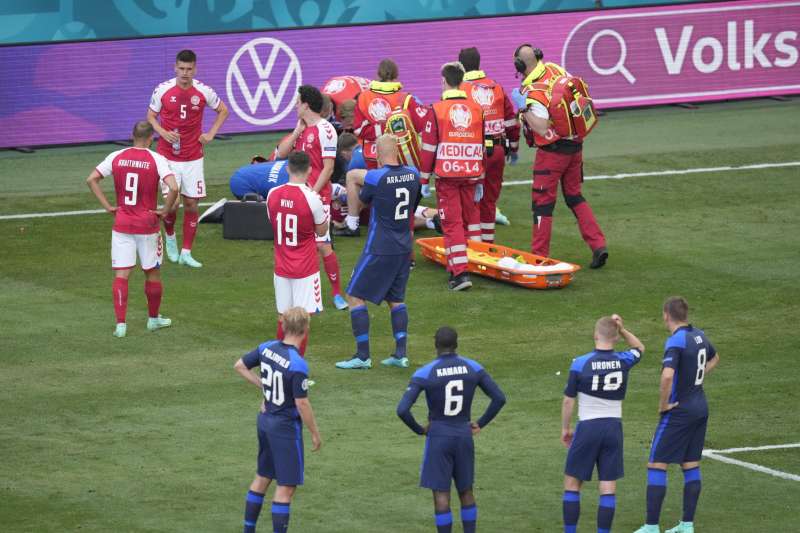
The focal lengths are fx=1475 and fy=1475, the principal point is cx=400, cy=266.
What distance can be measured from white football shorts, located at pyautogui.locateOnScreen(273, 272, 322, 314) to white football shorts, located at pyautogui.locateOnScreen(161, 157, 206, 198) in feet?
15.5

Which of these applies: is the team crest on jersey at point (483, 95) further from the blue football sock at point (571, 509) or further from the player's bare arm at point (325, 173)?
the blue football sock at point (571, 509)

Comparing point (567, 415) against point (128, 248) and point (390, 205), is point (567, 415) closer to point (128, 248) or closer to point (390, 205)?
point (390, 205)

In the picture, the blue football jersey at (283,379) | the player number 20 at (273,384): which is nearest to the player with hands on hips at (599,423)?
the blue football jersey at (283,379)

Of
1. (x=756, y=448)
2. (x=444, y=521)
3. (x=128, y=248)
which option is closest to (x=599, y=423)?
(x=444, y=521)

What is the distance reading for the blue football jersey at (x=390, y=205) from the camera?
15.5 metres

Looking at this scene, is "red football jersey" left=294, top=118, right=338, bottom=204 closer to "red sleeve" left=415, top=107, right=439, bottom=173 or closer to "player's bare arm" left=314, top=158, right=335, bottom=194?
"player's bare arm" left=314, top=158, right=335, bottom=194

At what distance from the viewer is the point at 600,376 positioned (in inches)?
445

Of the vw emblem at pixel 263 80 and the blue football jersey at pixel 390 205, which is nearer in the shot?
the blue football jersey at pixel 390 205

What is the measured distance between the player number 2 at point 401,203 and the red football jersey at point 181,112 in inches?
200

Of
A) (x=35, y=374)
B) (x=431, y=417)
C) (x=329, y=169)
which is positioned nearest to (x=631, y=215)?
(x=329, y=169)

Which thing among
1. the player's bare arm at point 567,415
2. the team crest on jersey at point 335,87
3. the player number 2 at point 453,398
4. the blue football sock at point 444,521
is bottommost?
the blue football sock at point 444,521

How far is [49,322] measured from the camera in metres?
17.6

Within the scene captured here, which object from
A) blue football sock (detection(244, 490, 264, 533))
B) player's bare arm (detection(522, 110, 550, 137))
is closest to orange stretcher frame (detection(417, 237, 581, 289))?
player's bare arm (detection(522, 110, 550, 137))

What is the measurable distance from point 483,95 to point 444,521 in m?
10.2
